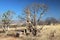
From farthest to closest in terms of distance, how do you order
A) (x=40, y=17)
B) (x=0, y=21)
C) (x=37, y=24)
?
(x=0, y=21) < (x=37, y=24) < (x=40, y=17)

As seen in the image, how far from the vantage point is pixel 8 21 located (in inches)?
1318

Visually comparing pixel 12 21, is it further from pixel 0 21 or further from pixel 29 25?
pixel 29 25

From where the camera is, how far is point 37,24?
27.8m

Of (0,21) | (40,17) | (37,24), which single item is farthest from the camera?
(0,21)

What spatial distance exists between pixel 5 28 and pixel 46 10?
10606 mm

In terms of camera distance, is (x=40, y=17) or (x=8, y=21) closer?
(x=40, y=17)

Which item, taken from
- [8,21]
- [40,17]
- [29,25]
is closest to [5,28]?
[8,21]

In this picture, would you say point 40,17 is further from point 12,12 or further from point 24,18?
point 12,12

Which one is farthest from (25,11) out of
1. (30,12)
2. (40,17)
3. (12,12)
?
(12,12)

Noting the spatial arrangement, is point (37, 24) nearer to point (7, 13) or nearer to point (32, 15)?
point (32, 15)

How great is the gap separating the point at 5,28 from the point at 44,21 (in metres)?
9.20

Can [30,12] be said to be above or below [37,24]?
A: above

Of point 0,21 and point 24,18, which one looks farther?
point 0,21

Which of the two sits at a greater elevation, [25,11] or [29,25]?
[25,11]
